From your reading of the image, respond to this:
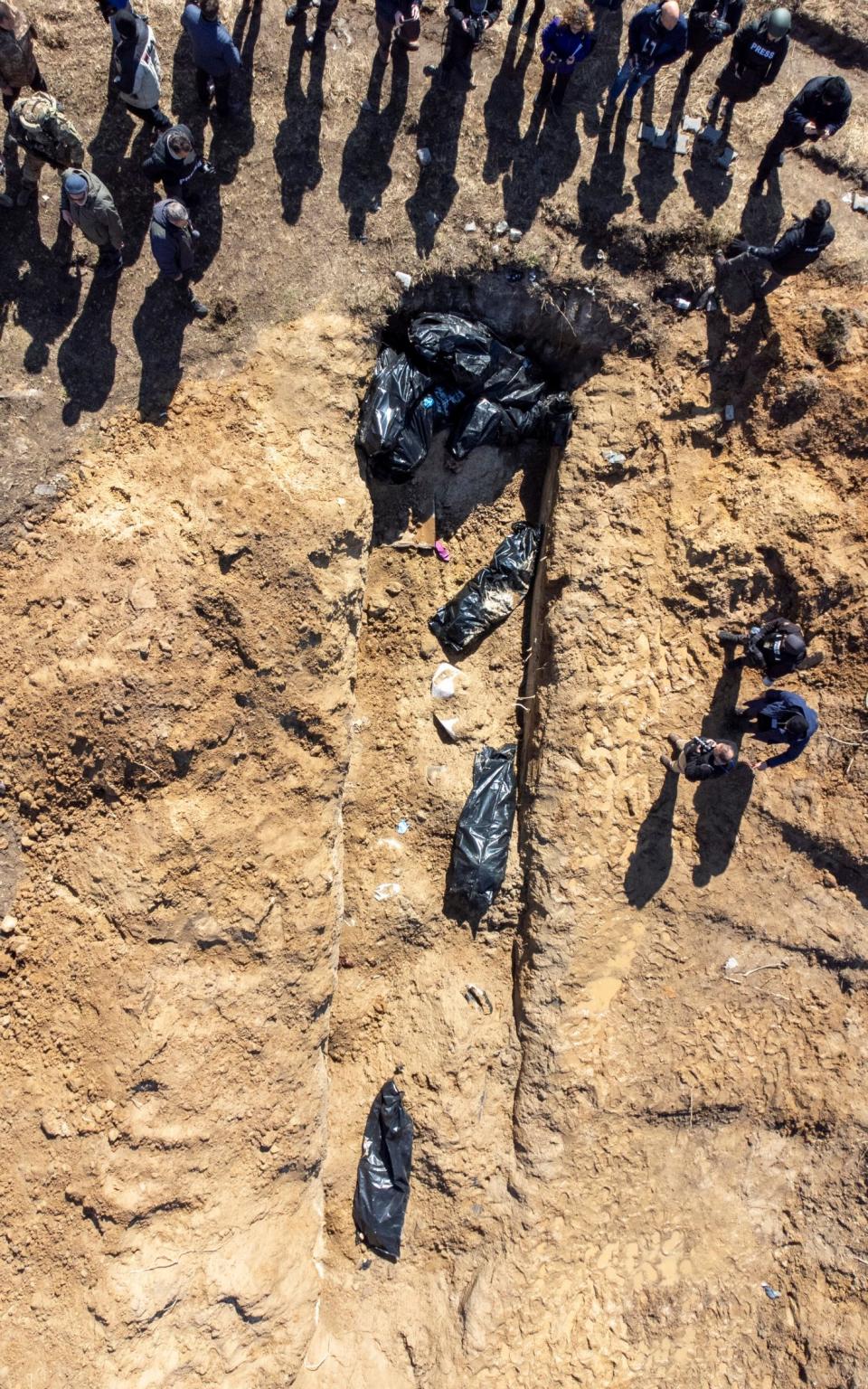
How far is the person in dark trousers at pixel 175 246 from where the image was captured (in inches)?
215

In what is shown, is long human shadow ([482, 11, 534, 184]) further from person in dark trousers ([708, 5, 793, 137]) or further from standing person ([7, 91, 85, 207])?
standing person ([7, 91, 85, 207])

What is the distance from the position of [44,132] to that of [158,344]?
1574 mm

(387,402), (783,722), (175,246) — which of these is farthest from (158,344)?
(783,722)

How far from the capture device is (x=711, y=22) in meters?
6.46

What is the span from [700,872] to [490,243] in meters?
6.29

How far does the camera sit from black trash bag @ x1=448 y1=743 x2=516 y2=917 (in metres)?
7.16

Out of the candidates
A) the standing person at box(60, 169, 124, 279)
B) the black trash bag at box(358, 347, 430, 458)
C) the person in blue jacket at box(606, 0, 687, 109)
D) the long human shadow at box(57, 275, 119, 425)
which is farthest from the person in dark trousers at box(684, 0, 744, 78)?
the long human shadow at box(57, 275, 119, 425)

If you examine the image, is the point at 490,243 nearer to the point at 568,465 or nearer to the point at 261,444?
the point at 568,465

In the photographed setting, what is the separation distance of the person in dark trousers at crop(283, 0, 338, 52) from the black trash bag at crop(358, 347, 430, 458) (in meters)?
2.65

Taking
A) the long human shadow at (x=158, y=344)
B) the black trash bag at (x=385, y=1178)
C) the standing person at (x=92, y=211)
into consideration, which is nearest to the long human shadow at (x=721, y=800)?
the black trash bag at (x=385, y=1178)

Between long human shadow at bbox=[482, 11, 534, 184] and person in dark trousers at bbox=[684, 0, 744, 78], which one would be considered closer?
person in dark trousers at bbox=[684, 0, 744, 78]

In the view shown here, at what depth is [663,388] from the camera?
7.20 meters

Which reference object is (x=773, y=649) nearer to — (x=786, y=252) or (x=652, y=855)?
(x=652, y=855)

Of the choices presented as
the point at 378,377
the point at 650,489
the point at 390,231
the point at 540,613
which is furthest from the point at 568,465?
the point at 390,231
